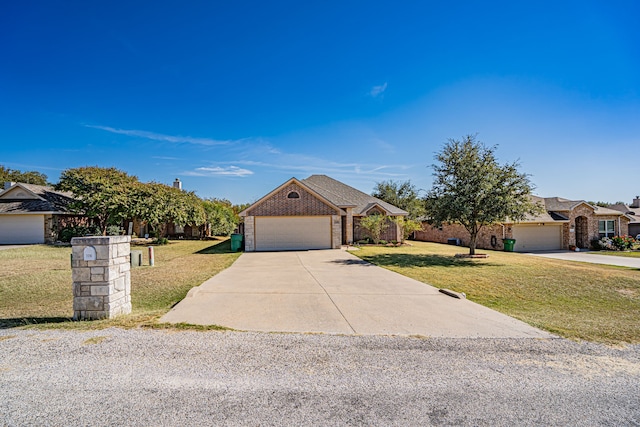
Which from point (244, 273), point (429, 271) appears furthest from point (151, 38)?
point (429, 271)

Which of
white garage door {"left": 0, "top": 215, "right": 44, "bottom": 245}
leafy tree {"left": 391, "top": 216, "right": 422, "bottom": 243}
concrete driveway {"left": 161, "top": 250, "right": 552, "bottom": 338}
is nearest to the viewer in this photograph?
concrete driveway {"left": 161, "top": 250, "right": 552, "bottom": 338}

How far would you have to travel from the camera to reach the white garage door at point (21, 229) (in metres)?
23.2

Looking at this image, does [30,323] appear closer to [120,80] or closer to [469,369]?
[469,369]

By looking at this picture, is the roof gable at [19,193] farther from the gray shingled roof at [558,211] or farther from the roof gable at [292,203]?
the gray shingled roof at [558,211]

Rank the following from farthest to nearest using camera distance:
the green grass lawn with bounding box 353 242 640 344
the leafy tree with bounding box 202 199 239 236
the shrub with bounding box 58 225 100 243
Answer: the leafy tree with bounding box 202 199 239 236, the shrub with bounding box 58 225 100 243, the green grass lawn with bounding box 353 242 640 344

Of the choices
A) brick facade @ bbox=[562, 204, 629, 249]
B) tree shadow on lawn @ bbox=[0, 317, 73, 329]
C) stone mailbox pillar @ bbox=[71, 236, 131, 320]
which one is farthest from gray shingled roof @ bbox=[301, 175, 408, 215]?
tree shadow on lawn @ bbox=[0, 317, 73, 329]

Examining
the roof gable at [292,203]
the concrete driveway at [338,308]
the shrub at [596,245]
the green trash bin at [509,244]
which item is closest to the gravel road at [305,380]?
the concrete driveway at [338,308]

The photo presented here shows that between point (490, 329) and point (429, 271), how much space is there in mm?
6674

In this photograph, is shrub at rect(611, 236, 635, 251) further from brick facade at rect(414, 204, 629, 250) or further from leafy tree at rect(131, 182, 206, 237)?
leafy tree at rect(131, 182, 206, 237)

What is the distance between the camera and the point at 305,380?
11.2 feet

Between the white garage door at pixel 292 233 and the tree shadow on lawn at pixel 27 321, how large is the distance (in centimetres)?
1349

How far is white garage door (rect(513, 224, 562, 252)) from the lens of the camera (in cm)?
2250

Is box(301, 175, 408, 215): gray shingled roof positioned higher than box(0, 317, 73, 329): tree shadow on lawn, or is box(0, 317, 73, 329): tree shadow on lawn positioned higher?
box(301, 175, 408, 215): gray shingled roof

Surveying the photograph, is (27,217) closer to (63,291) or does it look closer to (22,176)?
(63,291)
